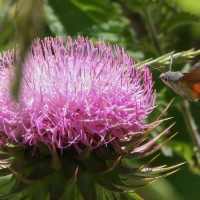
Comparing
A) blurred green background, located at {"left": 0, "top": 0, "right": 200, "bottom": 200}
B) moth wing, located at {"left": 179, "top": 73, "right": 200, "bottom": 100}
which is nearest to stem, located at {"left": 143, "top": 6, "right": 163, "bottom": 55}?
blurred green background, located at {"left": 0, "top": 0, "right": 200, "bottom": 200}

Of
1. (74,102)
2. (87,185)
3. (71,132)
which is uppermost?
(74,102)

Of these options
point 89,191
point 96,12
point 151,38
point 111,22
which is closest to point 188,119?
point 151,38

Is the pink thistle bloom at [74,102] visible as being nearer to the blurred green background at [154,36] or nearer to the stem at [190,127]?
the blurred green background at [154,36]

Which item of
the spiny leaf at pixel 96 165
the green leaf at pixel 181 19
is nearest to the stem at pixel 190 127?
the green leaf at pixel 181 19

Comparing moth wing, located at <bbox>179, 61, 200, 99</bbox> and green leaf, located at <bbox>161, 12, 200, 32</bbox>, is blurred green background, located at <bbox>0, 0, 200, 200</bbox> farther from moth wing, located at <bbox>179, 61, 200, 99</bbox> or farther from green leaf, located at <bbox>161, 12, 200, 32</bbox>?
moth wing, located at <bbox>179, 61, 200, 99</bbox>

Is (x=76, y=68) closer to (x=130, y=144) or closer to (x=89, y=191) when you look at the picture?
(x=130, y=144)

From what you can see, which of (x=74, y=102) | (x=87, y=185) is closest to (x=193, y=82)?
(x=74, y=102)

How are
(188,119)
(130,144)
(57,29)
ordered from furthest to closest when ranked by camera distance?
1. (57,29)
2. (188,119)
3. (130,144)

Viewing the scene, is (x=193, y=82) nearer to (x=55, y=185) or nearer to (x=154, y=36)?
(x=154, y=36)
